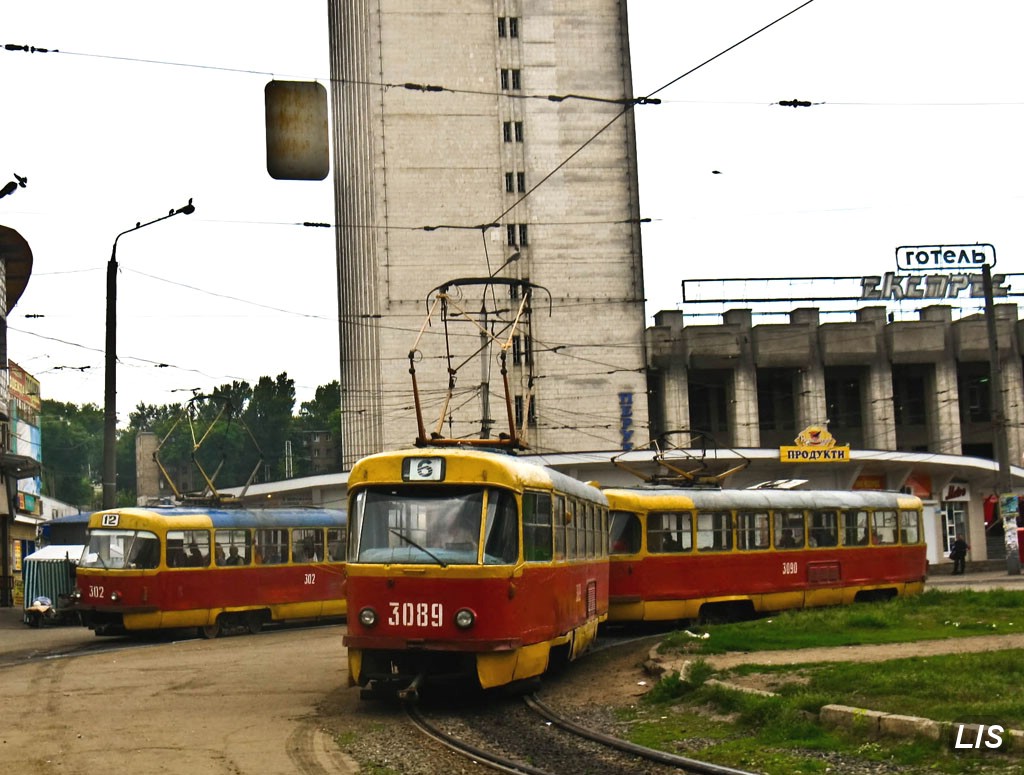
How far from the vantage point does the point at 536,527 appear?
15828 mm

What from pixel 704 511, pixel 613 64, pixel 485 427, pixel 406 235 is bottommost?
pixel 704 511

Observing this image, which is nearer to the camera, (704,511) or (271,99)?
(271,99)

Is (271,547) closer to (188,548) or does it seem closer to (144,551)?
(188,548)

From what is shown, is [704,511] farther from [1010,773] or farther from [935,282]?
[935,282]

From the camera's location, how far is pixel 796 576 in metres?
28.0

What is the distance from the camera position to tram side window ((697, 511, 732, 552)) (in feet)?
85.0

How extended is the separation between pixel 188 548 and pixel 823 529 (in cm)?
1271

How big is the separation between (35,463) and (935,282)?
43709 mm

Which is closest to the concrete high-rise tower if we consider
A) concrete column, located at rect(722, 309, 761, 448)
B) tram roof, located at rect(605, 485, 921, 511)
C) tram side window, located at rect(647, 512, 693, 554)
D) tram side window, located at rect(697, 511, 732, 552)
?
concrete column, located at rect(722, 309, 761, 448)

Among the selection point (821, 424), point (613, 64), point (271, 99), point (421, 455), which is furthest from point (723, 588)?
point (613, 64)

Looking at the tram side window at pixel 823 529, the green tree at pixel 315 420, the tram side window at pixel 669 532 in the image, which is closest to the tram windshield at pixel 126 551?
the tram side window at pixel 669 532

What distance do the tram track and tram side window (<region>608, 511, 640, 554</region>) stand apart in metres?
9.39

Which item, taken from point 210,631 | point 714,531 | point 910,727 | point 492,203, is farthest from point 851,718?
point 492,203

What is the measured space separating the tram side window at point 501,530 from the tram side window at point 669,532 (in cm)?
1018
